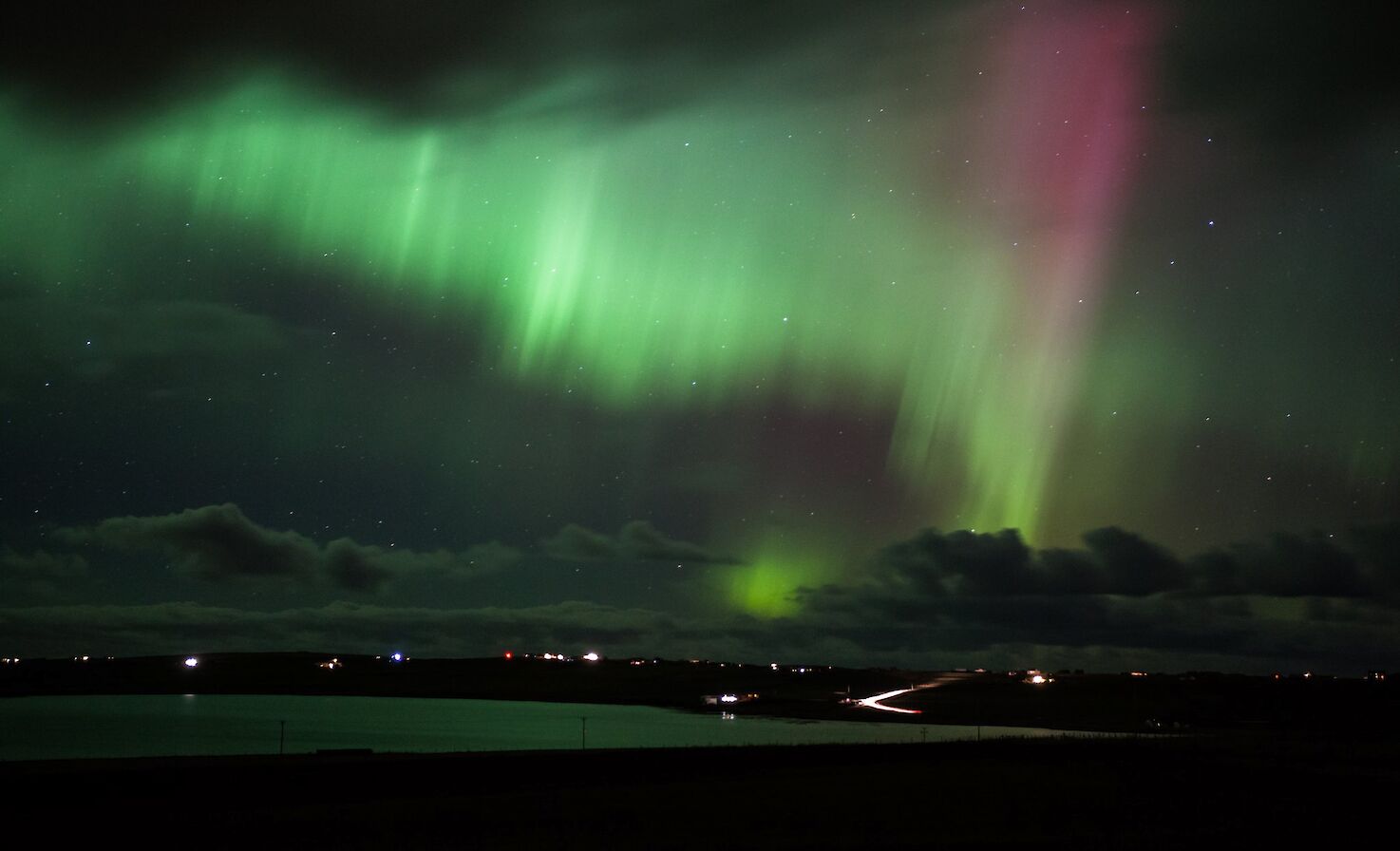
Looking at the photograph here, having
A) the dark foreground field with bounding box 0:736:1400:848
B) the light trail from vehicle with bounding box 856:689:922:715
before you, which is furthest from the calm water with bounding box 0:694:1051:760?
the dark foreground field with bounding box 0:736:1400:848

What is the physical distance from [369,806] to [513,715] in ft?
447

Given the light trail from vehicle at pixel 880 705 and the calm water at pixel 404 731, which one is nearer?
the calm water at pixel 404 731

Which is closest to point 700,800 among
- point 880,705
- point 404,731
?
point 404,731

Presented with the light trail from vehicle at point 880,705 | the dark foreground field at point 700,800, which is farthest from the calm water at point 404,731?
the dark foreground field at point 700,800

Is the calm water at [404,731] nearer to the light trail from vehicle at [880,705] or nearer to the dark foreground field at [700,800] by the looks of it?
the light trail from vehicle at [880,705]

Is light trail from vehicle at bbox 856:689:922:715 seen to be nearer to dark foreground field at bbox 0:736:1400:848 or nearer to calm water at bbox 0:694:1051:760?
calm water at bbox 0:694:1051:760

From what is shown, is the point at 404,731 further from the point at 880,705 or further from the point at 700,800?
the point at 700,800

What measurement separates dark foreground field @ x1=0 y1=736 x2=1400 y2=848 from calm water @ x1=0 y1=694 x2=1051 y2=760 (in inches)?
1302

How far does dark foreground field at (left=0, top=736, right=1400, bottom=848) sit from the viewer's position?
4094 centimetres

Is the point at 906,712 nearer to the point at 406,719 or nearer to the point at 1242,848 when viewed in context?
the point at 406,719

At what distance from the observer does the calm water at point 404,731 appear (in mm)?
101750

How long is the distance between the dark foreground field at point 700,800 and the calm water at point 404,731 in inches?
1302

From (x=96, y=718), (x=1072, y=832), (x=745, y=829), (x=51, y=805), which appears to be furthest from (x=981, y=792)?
(x=96, y=718)

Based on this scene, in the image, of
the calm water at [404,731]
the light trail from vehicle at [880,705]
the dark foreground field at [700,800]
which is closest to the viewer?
the dark foreground field at [700,800]
